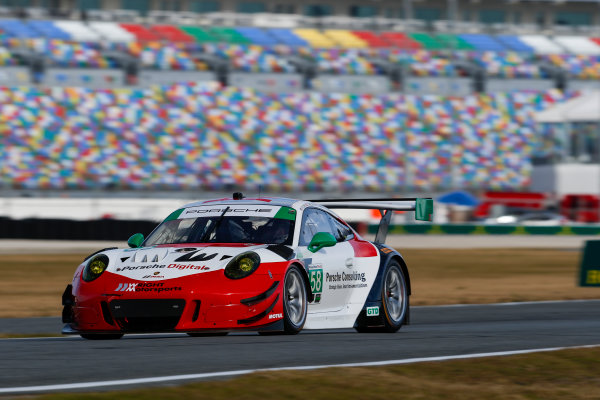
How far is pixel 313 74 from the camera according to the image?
51000 millimetres

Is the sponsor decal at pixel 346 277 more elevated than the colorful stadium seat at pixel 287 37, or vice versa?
the colorful stadium seat at pixel 287 37

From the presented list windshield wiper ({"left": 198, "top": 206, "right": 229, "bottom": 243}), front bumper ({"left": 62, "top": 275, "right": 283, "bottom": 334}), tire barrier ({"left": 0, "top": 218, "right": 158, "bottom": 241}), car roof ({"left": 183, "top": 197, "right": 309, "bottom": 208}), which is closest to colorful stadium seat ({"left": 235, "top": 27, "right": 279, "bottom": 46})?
tire barrier ({"left": 0, "top": 218, "right": 158, "bottom": 241})

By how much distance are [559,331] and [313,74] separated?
4173 cm

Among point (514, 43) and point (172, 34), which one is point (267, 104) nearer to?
point (172, 34)

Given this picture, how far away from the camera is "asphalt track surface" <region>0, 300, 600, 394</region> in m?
6.27

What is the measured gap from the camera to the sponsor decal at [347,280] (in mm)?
9158

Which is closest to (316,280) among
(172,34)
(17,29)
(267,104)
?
(267,104)

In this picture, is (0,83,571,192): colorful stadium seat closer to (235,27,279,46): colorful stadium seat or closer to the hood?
(235,27,279,46): colorful stadium seat

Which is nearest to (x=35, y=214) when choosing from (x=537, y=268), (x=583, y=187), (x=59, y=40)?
(x=59, y=40)

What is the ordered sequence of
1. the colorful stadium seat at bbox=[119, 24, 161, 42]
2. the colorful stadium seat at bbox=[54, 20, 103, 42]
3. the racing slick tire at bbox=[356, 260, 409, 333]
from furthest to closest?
1. the colorful stadium seat at bbox=[119, 24, 161, 42]
2. the colorful stadium seat at bbox=[54, 20, 103, 42]
3. the racing slick tire at bbox=[356, 260, 409, 333]

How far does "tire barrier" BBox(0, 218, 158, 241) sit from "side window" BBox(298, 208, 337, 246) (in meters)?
24.5

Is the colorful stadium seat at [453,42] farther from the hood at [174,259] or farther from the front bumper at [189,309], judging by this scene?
the front bumper at [189,309]

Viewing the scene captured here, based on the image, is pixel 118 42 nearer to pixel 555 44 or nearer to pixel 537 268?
pixel 555 44

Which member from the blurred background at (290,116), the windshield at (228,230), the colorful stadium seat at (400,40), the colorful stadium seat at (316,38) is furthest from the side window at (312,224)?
the colorful stadium seat at (400,40)
